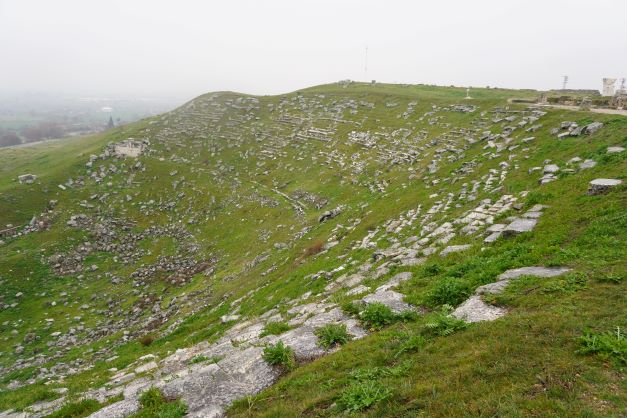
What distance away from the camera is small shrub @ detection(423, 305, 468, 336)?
33.8 ft

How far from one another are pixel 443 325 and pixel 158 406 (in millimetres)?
9496

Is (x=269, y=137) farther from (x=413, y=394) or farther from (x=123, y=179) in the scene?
(x=413, y=394)

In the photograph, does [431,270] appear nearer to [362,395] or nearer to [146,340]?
[362,395]

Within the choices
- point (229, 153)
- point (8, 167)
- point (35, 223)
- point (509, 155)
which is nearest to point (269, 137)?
point (229, 153)

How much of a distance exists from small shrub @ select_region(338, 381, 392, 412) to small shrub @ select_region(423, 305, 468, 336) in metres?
2.82

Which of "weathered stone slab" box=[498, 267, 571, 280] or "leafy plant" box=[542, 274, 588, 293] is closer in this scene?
"leafy plant" box=[542, 274, 588, 293]

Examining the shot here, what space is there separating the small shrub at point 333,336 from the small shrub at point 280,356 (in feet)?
4.03

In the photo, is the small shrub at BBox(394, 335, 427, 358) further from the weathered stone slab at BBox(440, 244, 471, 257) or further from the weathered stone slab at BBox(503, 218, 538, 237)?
the weathered stone slab at BBox(503, 218, 538, 237)

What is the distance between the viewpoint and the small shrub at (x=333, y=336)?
1216 centimetres

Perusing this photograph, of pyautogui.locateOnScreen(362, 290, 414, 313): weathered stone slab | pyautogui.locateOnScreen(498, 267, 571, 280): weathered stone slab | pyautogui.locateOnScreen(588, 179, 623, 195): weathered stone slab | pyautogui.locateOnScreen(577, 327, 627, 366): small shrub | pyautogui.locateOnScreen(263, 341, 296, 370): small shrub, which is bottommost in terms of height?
pyautogui.locateOnScreen(263, 341, 296, 370): small shrub

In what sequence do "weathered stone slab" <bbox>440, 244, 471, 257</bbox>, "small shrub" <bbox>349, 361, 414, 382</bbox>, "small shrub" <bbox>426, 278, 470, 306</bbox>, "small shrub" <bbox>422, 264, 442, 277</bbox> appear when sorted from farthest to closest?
1. "weathered stone slab" <bbox>440, 244, 471, 257</bbox>
2. "small shrub" <bbox>422, 264, 442, 277</bbox>
3. "small shrub" <bbox>426, 278, 470, 306</bbox>
4. "small shrub" <bbox>349, 361, 414, 382</bbox>

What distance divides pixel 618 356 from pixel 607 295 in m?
3.09

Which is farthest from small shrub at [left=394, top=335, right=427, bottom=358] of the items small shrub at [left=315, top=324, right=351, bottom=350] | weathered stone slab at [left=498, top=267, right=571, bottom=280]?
weathered stone slab at [left=498, top=267, right=571, bottom=280]

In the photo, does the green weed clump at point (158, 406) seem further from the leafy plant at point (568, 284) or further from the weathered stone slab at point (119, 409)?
the leafy plant at point (568, 284)
